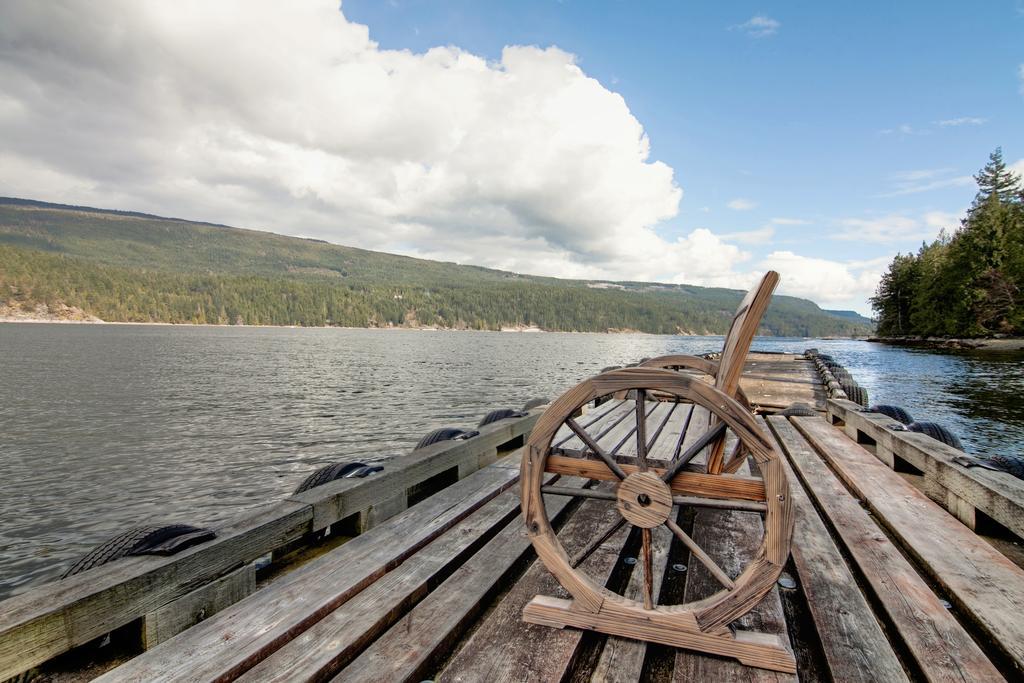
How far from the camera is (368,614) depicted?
2.42 metres

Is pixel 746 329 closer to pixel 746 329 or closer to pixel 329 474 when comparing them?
pixel 746 329

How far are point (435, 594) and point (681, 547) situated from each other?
→ 158cm

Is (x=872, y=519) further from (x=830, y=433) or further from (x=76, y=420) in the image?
(x=76, y=420)

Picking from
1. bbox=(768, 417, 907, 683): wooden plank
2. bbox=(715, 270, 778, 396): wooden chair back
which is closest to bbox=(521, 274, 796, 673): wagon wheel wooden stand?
bbox=(768, 417, 907, 683): wooden plank

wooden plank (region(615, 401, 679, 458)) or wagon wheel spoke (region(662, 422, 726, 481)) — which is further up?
wagon wheel spoke (region(662, 422, 726, 481))

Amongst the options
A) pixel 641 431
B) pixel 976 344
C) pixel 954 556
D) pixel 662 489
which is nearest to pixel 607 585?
pixel 662 489

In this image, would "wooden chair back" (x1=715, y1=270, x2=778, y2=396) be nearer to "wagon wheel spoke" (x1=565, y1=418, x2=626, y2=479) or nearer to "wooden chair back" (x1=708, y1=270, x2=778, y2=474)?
"wooden chair back" (x1=708, y1=270, x2=778, y2=474)

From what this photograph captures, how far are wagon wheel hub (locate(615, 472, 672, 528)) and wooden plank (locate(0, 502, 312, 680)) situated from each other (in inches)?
82.6

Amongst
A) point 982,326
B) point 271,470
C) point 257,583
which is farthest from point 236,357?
point 982,326

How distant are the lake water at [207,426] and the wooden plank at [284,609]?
631cm

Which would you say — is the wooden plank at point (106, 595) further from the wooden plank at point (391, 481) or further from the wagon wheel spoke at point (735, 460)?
the wagon wheel spoke at point (735, 460)

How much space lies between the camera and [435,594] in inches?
103

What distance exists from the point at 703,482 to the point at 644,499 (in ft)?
0.87

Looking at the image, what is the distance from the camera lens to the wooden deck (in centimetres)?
209
